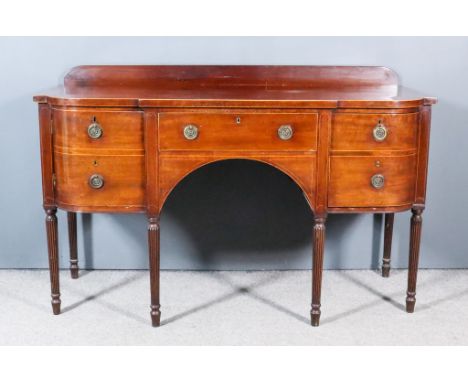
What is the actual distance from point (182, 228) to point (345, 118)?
1044mm

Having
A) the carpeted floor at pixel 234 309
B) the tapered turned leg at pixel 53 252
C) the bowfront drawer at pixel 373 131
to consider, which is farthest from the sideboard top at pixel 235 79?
the carpeted floor at pixel 234 309

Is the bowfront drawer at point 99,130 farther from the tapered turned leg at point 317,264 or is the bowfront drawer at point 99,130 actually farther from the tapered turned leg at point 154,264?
the tapered turned leg at point 317,264

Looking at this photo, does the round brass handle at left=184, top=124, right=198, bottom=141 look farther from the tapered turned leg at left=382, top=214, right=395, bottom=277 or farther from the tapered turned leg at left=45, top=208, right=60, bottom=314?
the tapered turned leg at left=382, top=214, right=395, bottom=277

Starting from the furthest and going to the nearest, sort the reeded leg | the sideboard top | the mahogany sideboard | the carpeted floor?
1. the reeded leg
2. the sideboard top
3. the carpeted floor
4. the mahogany sideboard

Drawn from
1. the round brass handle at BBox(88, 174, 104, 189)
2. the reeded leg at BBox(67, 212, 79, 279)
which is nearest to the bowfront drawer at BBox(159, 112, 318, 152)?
the round brass handle at BBox(88, 174, 104, 189)

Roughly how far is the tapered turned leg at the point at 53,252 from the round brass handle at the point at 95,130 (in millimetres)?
363

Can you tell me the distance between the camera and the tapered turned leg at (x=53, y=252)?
2764mm

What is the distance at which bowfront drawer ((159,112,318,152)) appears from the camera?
2.56 meters

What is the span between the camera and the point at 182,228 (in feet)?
10.8

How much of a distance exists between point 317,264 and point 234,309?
42 centimetres

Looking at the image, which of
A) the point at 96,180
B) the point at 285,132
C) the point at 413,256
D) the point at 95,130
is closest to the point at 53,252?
the point at 96,180

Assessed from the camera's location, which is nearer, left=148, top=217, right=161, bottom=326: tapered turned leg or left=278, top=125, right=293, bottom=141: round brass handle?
left=278, top=125, right=293, bottom=141: round brass handle

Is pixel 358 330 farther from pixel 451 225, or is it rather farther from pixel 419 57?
pixel 419 57

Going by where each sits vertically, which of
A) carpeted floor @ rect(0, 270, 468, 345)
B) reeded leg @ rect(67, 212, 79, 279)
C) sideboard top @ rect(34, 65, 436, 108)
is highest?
sideboard top @ rect(34, 65, 436, 108)
